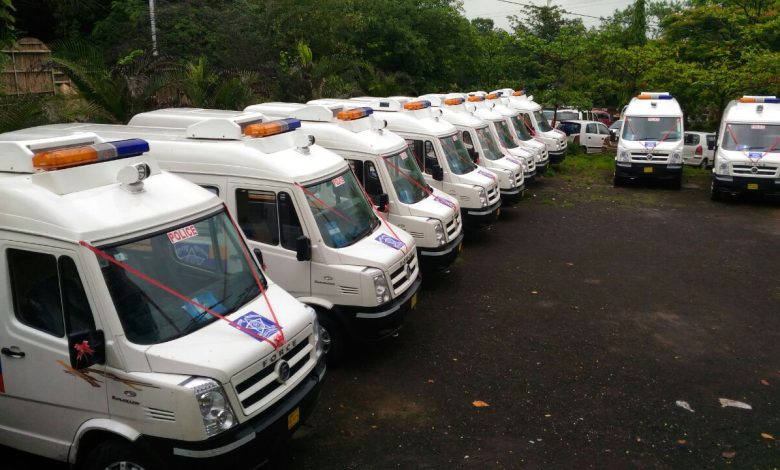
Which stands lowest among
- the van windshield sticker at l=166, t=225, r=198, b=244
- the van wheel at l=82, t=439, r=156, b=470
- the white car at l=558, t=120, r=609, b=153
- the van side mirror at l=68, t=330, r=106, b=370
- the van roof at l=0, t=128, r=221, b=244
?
the van wheel at l=82, t=439, r=156, b=470

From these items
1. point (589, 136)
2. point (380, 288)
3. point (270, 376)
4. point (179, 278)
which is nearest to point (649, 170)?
point (589, 136)

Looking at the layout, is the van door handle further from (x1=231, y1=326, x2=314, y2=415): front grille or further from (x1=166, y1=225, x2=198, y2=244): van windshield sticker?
(x1=231, y1=326, x2=314, y2=415): front grille

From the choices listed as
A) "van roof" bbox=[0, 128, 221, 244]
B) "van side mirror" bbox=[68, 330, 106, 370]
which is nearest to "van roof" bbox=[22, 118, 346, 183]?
"van roof" bbox=[0, 128, 221, 244]

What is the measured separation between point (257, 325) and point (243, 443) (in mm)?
918

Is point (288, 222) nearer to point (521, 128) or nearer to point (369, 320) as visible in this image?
point (369, 320)

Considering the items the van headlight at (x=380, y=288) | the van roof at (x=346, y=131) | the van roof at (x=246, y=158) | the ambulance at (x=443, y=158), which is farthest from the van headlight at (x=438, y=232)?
the van headlight at (x=380, y=288)

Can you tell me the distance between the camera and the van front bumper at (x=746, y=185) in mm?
16094

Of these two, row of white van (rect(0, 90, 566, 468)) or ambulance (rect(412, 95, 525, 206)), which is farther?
ambulance (rect(412, 95, 525, 206))

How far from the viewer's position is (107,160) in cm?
527

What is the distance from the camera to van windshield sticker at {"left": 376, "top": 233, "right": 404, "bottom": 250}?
7.89 meters

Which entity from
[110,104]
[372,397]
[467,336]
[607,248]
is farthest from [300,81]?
[372,397]

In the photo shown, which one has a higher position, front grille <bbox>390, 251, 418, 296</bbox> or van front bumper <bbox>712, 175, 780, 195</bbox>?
front grille <bbox>390, 251, 418, 296</bbox>

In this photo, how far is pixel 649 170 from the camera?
733 inches

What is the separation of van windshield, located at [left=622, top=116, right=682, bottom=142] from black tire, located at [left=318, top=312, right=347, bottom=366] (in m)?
14.2
